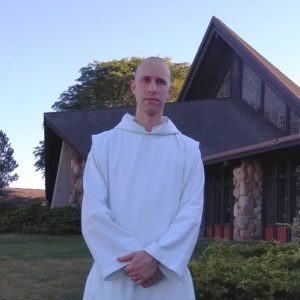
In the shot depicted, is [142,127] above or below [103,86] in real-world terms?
below

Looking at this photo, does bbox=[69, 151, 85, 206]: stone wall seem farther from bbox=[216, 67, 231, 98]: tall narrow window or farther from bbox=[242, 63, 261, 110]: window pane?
bbox=[242, 63, 261, 110]: window pane

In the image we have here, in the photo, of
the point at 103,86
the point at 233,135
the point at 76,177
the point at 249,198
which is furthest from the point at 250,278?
the point at 103,86

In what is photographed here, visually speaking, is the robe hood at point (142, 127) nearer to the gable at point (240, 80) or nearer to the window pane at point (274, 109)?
the gable at point (240, 80)

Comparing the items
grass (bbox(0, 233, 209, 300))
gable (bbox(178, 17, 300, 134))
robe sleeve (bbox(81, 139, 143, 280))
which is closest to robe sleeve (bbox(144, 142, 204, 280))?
robe sleeve (bbox(81, 139, 143, 280))

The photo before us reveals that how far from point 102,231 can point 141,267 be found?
0.86ft

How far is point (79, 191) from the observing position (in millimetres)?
23578

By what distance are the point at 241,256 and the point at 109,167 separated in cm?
425

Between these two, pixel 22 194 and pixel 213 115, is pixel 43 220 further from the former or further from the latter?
pixel 22 194

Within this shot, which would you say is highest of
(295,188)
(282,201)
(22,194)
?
(22,194)

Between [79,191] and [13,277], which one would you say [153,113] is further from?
[79,191]

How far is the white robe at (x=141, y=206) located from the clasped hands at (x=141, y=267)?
0.03m

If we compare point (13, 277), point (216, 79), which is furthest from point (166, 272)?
point (216, 79)

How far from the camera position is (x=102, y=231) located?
286 centimetres

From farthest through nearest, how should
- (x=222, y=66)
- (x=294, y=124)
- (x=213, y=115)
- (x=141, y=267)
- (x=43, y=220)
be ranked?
(x=222, y=66) → (x=213, y=115) → (x=43, y=220) → (x=294, y=124) → (x=141, y=267)
